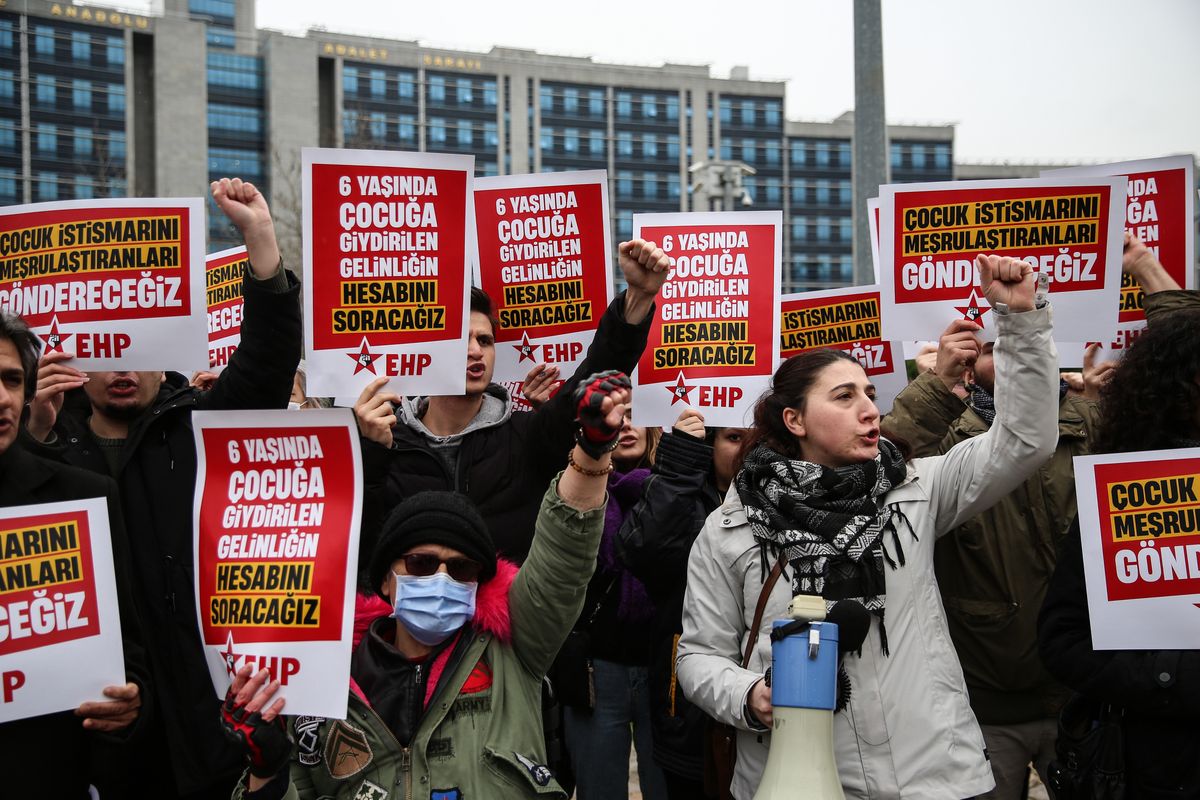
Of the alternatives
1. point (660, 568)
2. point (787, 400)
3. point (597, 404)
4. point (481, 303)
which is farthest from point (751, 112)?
point (597, 404)

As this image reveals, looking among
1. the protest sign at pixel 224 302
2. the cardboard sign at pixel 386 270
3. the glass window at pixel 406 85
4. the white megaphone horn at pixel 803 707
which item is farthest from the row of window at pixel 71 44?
the white megaphone horn at pixel 803 707

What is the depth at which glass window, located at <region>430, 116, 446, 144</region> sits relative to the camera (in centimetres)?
9975

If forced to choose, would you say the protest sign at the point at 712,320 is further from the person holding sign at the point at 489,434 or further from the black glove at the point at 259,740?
the black glove at the point at 259,740

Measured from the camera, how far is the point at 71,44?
86.4 m

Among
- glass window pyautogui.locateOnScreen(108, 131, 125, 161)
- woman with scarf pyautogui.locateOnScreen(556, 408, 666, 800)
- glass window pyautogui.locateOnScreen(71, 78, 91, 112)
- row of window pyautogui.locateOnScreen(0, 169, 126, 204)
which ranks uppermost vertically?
glass window pyautogui.locateOnScreen(71, 78, 91, 112)

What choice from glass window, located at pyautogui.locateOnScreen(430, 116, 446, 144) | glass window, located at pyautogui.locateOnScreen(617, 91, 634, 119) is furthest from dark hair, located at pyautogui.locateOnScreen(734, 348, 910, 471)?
glass window, located at pyautogui.locateOnScreen(617, 91, 634, 119)

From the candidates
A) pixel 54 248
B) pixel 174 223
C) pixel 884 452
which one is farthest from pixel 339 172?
pixel 884 452

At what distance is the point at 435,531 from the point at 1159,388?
1.87 meters

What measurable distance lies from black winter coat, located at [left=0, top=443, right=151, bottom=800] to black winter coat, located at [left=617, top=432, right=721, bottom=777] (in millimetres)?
1386

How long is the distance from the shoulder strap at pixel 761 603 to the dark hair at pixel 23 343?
6.18 ft

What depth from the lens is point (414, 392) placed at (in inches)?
147

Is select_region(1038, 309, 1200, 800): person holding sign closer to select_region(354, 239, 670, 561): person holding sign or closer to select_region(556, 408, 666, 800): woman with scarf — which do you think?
select_region(354, 239, 670, 561): person holding sign

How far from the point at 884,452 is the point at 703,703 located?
78 centimetres

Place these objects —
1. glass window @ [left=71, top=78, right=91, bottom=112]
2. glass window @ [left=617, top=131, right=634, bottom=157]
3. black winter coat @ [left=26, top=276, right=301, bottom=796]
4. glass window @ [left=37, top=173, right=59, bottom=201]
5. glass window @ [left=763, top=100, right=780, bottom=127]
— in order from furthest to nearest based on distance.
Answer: glass window @ [left=763, top=100, right=780, bottom=127] → glass window @ [left=617, top=131, right=634, bottom=157] → glass window @ [left=71, top=78, right=91, bottom=112] → glass window @ [left=37, top=173, right=59, bottom=201] → black winter coat @ [left=26, top=276, right=301, bottom=796]
